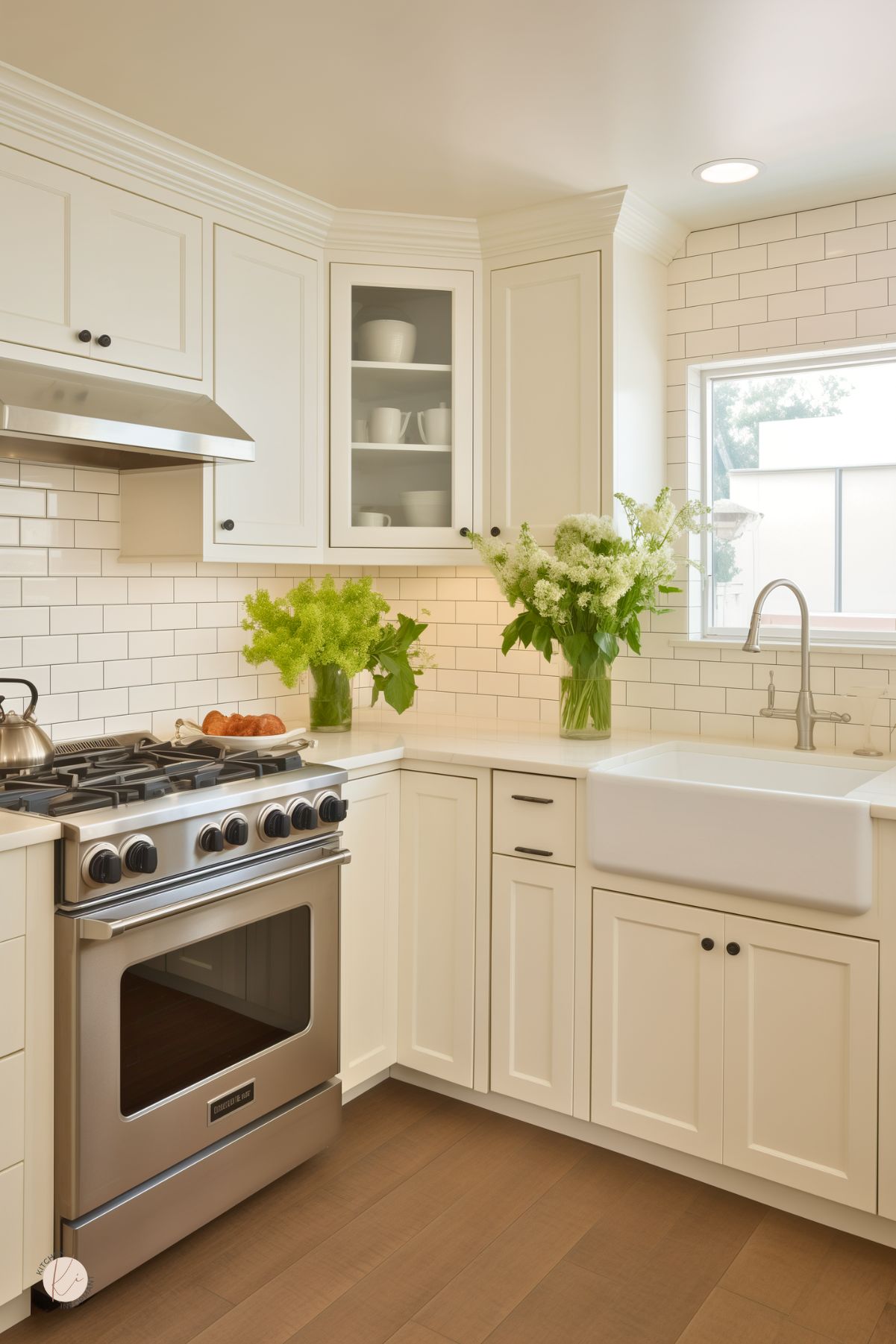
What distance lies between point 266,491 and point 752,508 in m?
1.45

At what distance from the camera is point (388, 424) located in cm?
307

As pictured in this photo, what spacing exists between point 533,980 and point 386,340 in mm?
1873

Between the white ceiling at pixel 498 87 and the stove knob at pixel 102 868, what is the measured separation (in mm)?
1561

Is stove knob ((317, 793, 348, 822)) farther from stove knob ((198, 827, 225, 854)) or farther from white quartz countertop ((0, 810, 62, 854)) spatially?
white quartz countertop ((0, 810, 62, 854))

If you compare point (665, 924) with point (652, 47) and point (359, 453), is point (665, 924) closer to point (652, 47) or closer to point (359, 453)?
point (359, 453)

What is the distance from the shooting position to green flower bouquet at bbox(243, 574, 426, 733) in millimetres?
2809

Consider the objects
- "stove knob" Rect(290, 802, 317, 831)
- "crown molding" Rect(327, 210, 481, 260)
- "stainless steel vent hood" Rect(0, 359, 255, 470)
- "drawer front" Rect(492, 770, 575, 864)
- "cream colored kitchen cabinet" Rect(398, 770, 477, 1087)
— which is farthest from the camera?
"crown molding" Rect(327, 210, 481, 260)

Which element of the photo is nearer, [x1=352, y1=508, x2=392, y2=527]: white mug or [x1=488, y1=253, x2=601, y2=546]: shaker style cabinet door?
[x1=488, y1=253, x2=601, y2=546]: shaker style cabinet door

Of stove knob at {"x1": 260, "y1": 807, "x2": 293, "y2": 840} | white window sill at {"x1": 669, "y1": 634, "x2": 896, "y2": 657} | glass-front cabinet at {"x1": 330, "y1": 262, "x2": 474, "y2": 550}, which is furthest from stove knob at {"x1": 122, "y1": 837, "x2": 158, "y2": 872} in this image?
white window sill at {"x1": 669, "y1": 634, "x2": 896, "y2": 657}

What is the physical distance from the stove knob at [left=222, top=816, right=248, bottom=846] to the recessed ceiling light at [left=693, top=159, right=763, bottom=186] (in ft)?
6.52

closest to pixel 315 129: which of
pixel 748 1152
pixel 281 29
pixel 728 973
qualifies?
pixel 281 29

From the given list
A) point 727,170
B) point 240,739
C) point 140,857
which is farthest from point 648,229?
point 140,857

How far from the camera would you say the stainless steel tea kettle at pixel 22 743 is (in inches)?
85.8

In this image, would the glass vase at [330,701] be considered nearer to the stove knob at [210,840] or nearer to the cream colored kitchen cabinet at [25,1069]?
the stove knob at [210,840]
